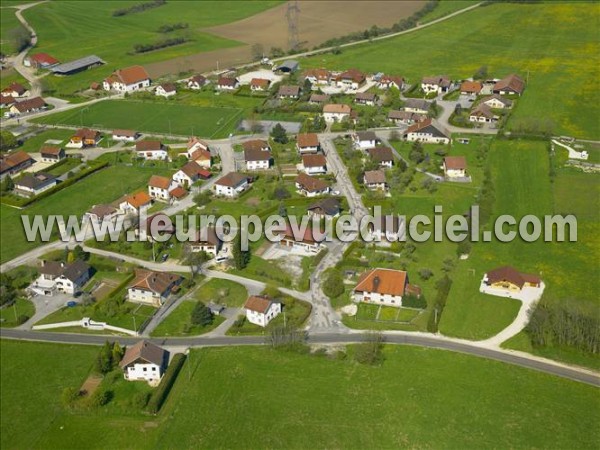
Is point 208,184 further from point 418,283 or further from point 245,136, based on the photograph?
point 418,283

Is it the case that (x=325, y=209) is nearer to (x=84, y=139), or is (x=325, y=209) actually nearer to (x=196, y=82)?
(x=84, y=139)

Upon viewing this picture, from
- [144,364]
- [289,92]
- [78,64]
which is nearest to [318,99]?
[289,92]

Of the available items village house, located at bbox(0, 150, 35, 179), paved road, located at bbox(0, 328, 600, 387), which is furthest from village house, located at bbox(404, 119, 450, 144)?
village house, located at bbox(0, 150, 35, 179)

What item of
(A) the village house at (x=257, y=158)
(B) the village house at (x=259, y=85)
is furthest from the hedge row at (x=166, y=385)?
(B) the village house at (x=259, y=85)

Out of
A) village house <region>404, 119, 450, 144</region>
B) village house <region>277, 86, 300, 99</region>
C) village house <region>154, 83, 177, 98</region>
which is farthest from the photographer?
village house <region>154, 83, 177, 98</region>

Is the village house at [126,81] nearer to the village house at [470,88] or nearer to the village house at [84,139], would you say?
the village house at [84,139]

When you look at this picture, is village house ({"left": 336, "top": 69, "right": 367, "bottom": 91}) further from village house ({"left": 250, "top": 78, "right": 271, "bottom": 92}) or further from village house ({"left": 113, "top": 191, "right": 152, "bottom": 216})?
village house ({"left": 113, "top": 191, "right": 152, "bottom": 216})
